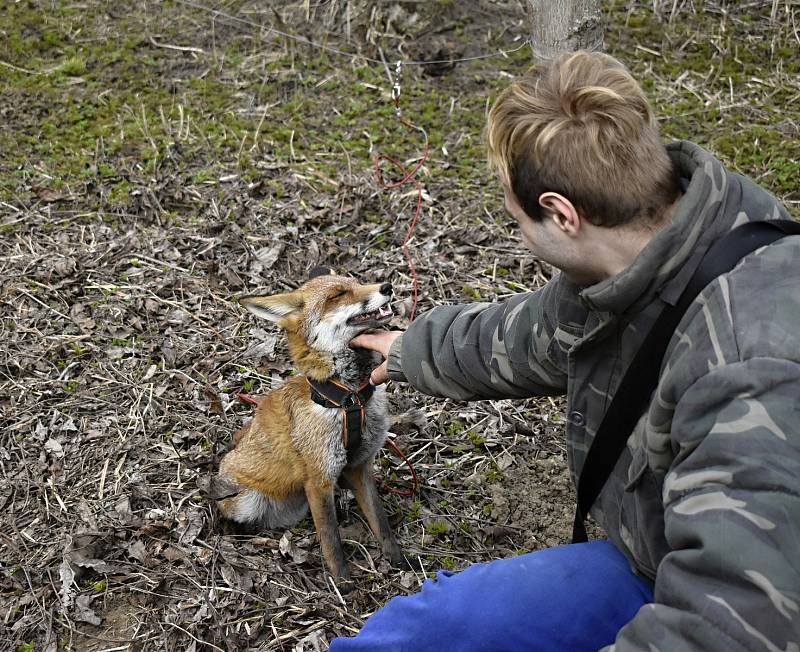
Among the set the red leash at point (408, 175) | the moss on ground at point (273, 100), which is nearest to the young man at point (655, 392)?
the red leash at point (408, 175)

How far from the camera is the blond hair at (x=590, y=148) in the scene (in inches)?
98.5

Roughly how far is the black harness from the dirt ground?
730 millimetres

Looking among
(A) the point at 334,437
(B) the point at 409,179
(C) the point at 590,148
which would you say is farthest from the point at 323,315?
(B) the point at 409,179

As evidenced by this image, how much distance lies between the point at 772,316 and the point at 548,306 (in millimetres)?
1215

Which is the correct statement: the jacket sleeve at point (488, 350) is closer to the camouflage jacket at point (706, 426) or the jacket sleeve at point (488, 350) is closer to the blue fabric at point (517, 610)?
the camouflage jacket at point (706, 426)

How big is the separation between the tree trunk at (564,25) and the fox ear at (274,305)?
81.2 inches

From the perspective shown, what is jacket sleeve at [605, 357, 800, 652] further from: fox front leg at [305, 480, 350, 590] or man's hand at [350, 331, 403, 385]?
fox front leg at [305, 480, 350, 590]

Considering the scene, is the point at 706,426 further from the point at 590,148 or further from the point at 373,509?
the point at 373,509

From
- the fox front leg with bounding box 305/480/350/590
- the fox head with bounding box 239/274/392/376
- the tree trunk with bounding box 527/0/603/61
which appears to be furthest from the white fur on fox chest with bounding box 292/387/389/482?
the tree trunk with bounding box 527/0/603/61

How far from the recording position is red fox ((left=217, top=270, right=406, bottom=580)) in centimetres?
463

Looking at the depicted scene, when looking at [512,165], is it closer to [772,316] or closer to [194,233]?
[772,316]

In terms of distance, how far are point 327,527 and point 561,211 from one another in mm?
2697

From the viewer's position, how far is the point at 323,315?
15.6 feet

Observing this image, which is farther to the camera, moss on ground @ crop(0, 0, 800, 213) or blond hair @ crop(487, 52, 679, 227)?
moss on ground @ crop(0, 0, 800, 213)
